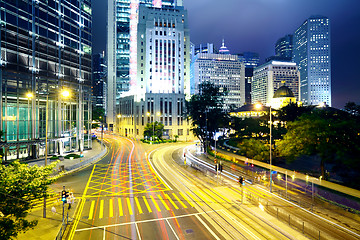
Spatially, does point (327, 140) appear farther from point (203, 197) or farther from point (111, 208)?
→ point (111, 208)

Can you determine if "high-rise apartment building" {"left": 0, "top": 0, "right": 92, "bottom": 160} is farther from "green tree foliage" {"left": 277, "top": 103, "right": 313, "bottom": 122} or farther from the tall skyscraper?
the tall skyscraper

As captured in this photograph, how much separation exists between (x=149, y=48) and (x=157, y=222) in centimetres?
8830

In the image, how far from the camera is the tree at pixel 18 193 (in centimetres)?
1138

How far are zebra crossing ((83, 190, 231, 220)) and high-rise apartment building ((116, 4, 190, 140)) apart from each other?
70.1 metres

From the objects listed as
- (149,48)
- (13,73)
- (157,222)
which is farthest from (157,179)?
(149,48)

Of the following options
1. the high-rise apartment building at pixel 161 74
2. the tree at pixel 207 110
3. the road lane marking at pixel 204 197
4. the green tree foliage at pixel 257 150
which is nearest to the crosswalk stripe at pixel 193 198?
the road lane marking at pixel 204 197

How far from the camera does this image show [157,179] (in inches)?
1251

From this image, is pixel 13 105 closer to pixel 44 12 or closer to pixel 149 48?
pixel 44 12

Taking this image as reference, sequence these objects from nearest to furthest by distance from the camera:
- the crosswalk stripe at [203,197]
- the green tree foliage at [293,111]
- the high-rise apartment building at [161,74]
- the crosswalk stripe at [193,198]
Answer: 1. the crosswalk stripe at [193,198]
2. the crosswalk stripe at [203,197]
3. the green tree foliage at [293,111]
4. the high-rise apartment building at [161,74]

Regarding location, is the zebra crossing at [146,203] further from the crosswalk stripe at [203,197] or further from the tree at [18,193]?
the tree at [18,193]

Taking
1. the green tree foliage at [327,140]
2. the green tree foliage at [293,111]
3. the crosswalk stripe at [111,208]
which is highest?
the green tree foliage at [293,111]

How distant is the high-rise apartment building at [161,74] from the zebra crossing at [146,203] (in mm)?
70070

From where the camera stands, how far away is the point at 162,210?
67.2ft

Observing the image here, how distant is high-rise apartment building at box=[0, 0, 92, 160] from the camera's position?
3781 centimetres
